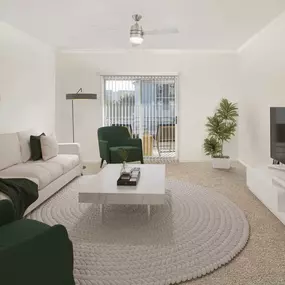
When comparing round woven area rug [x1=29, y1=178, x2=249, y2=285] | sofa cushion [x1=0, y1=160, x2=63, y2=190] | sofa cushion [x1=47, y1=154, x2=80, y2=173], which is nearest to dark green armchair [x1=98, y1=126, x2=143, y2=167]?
sofa cushion [x1=47, y1=154, x2=80, y2=173]

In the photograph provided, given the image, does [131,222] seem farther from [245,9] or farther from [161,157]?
[161,157]

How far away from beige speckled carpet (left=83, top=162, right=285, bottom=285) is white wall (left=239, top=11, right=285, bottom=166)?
910 mm

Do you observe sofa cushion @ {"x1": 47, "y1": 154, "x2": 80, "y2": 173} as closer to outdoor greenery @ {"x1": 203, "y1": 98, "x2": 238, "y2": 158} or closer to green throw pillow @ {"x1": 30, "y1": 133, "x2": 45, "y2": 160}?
green throw pillow @ {"x1": 30, "y1": 133, "x2": 45, "y2": 160}

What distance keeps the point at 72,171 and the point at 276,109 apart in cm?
322

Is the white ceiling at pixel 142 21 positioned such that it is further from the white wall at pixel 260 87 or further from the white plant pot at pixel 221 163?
the white plant pot at pixel 221 163

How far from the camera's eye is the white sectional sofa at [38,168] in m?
3.72

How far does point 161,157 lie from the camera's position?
7.04 m

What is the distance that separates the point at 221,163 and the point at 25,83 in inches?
159

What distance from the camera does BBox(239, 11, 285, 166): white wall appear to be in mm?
4297

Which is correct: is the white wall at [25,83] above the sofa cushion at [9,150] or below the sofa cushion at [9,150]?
above

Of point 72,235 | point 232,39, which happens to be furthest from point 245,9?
point 72,235

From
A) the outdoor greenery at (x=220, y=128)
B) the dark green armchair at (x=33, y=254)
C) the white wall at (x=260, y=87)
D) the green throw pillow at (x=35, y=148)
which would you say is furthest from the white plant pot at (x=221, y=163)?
the dark green armchair at (x=33, y=254)

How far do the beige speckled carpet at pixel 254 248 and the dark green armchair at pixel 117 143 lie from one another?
4.42 feet

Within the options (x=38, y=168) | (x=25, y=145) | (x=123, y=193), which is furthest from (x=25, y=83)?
(x=123, y=193)
